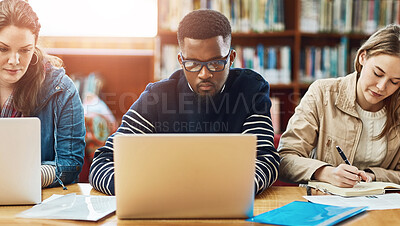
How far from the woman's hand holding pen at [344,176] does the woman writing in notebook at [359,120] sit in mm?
150

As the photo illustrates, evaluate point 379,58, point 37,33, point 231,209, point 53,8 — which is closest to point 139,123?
point 37,33

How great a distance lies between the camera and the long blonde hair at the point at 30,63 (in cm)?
142

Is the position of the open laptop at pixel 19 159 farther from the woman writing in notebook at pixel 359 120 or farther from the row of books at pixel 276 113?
the row of books at pixel 276 113

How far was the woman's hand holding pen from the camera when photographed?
1298 millimetres

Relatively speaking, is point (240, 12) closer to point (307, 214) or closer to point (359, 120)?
point (359, 120)

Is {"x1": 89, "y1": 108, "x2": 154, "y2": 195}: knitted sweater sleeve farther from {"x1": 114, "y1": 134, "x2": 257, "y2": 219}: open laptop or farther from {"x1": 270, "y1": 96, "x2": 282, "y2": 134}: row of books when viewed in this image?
{"x1": 270, "y1": 96, "x2": 282, "y2": 134}: row of books

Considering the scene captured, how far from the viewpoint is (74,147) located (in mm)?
1512

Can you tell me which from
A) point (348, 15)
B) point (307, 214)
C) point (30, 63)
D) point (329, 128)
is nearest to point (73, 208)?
point (307, 214)

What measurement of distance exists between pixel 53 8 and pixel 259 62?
155 cm

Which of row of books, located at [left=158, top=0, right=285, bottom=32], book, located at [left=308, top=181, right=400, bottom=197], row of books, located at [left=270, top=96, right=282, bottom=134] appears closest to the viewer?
book, located at [left=308, top=181, right=400, bottom=197]

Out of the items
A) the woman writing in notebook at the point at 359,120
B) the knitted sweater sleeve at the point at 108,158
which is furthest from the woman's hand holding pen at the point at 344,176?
the knitted sweater sleeve at the point at 108,158

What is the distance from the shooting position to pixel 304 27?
2941mm

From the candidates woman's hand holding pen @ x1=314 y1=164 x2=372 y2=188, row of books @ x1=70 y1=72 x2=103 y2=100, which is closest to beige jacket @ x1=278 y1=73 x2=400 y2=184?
woman's hand holding pen @ x1=314 y1=164 x2=372 y2=188

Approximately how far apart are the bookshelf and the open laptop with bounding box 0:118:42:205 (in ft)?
6.41
